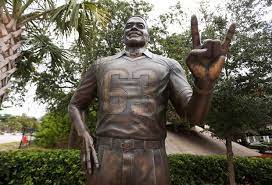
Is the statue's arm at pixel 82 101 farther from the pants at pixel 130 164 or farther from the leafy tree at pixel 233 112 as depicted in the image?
the leafy tree at pixel 233 112

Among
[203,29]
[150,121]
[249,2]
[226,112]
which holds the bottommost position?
[150,121]

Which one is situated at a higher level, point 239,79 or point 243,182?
point 239,79

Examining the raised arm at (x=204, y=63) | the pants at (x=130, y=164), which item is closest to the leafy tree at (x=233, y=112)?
the pants at (x=130, y=164)

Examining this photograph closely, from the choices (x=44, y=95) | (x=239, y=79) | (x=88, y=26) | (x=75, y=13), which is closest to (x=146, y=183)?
(x=75, y=13)

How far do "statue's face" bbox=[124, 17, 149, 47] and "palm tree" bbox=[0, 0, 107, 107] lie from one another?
436 cm

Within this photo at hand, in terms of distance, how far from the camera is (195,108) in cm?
191

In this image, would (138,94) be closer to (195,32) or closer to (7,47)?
(195,32)

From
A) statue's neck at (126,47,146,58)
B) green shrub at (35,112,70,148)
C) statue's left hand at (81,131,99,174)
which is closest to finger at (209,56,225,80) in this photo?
statue's neck at (126,47,146,58)

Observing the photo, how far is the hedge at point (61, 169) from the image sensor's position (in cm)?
739

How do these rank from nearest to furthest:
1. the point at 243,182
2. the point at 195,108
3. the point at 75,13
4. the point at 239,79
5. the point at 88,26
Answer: the point at 195,108 → the point at 75,13 → the point at 88,26 → the point at 239,79 → the point at 243,182

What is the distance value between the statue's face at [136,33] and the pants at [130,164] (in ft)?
2.43

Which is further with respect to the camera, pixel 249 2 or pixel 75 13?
pixel 249 2

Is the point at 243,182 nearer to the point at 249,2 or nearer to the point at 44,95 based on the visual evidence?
the point at 249,2

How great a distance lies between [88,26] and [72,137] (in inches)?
208
